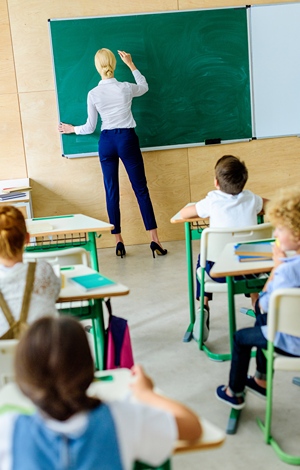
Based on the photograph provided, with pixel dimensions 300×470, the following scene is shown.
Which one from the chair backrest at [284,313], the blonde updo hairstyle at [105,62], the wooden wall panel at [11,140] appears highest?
the blonde updo hairstyle at [105,62]

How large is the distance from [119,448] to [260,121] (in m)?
5.36

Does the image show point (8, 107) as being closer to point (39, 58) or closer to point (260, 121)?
point (39, 58)

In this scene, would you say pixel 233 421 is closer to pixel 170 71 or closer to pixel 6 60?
pixel 170 71

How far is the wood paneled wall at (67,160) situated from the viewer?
581 cm

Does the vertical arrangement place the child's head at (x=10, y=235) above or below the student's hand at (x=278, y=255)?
above

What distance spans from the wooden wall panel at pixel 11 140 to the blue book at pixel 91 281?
12.1ft

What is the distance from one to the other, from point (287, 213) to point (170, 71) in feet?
13.1

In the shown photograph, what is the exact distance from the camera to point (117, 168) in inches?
230

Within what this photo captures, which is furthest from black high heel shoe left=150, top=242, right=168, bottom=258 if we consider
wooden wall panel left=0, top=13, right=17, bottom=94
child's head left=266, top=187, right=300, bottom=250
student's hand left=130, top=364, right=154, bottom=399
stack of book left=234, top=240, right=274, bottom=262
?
student's hand left=130, top=364, right=154, bottom=399

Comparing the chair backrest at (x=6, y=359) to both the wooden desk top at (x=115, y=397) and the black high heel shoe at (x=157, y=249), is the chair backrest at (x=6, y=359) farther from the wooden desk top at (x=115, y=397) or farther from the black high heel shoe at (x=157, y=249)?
the black high heel shoe at (x=157, y=249)

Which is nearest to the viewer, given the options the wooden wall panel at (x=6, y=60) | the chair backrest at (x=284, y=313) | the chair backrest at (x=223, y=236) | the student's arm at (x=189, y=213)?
the chair backrest at (x=284, y=313)

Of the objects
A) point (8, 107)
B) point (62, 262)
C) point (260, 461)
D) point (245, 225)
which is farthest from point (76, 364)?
point (8, 107)

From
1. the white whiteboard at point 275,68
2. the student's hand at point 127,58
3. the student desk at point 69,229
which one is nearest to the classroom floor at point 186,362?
the student desk at point 69,229

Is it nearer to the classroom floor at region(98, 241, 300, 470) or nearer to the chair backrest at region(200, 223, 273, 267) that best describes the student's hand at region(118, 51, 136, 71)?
the classroom floor at region(98, 241, 300, 470)
